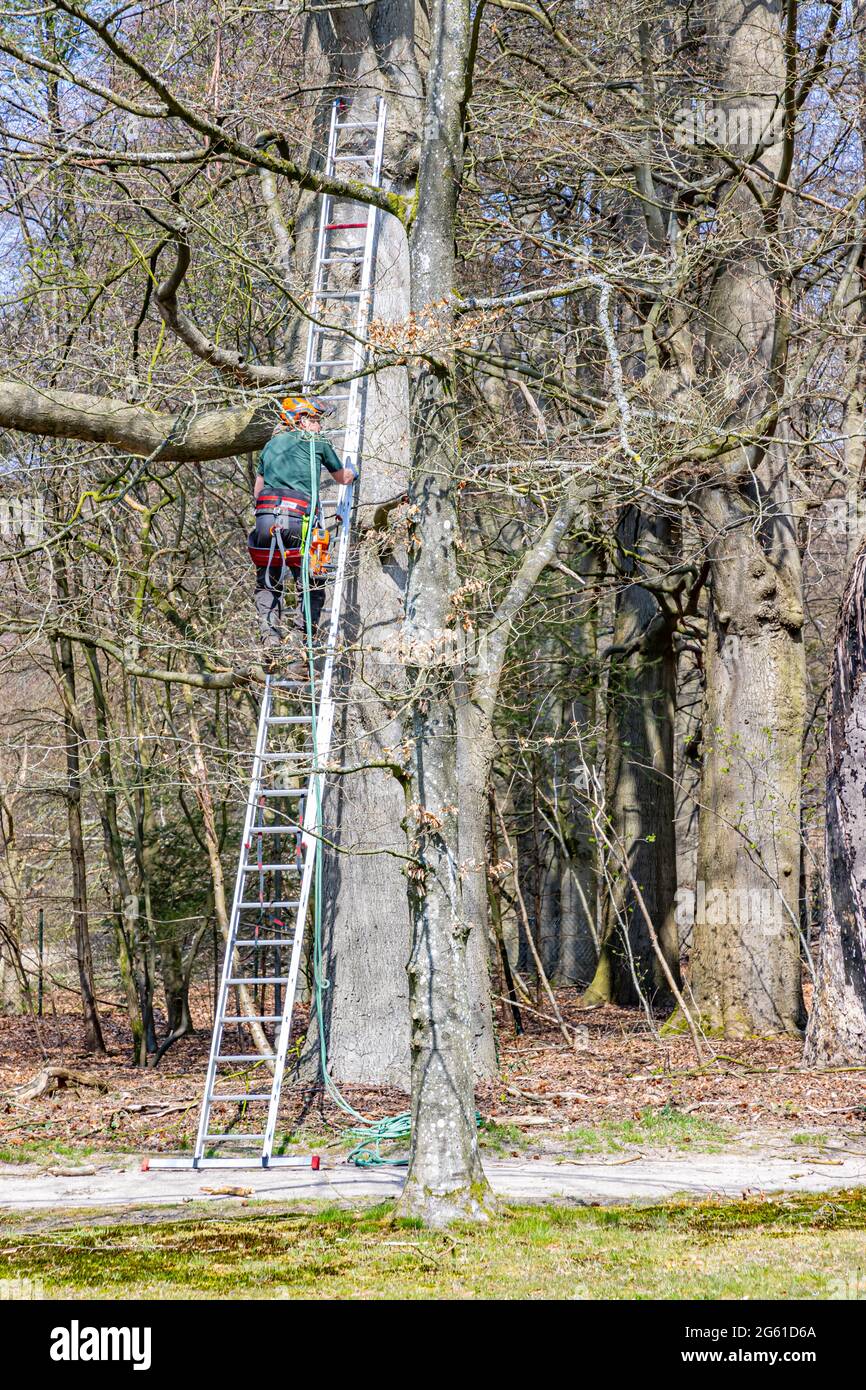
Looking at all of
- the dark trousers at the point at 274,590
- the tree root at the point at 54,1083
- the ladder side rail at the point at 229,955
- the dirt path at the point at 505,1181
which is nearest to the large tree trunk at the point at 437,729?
the dirt path at the point at 505,1181

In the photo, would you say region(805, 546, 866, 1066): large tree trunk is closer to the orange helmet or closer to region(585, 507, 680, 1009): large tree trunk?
the orange helmet

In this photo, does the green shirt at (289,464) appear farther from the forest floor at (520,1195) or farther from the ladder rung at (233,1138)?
the forest floor at (520,1195)

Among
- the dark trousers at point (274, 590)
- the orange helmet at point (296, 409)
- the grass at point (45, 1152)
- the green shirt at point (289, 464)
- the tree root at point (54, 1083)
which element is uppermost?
the orange helmet at point (296, 409)

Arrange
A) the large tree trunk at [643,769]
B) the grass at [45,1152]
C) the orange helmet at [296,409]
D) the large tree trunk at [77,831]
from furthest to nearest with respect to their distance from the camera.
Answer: the large tree trunk at [643,769]
the large tree trunk at [77,831]
the orange helmet at [296,409]
the grass at [45,1152]

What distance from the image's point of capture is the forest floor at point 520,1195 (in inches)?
184

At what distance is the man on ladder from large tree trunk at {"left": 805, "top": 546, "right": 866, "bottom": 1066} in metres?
3.79

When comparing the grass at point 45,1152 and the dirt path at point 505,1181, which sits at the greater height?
the dirt path at point 505,1181

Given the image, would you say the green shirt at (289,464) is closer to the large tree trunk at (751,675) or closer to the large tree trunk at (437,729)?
the large tree trunk at (437,729)

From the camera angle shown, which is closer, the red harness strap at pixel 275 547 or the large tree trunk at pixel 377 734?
the red harness strap at pixel 275 547

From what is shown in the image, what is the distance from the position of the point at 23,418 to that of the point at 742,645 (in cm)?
605

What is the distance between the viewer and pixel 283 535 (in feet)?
26.8

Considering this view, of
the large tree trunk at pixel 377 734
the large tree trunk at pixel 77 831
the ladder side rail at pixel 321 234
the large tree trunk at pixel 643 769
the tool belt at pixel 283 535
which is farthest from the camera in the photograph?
the large tree trunk at pixel 643 769

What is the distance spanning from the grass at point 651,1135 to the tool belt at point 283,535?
12.3 feet

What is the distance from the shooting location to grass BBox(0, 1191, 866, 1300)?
14.8 feet
